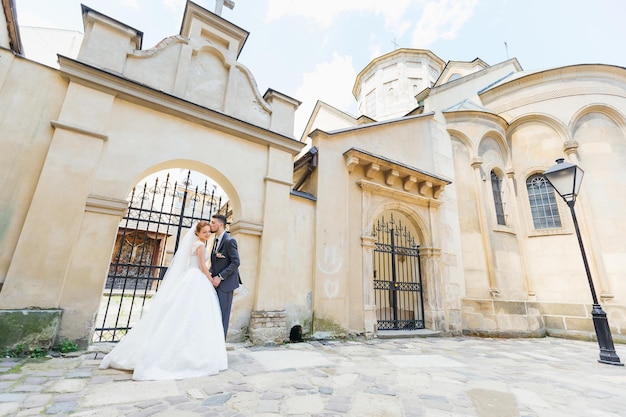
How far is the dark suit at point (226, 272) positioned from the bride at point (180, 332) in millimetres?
249

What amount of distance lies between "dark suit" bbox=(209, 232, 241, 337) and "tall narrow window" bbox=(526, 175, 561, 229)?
400 inches

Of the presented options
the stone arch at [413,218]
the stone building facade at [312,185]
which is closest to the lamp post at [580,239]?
the stone building facade at [312,185]

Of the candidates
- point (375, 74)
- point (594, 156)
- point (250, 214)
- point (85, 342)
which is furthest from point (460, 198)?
point (375, 74)

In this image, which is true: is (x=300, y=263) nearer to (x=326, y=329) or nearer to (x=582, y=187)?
(x=326, y=329)

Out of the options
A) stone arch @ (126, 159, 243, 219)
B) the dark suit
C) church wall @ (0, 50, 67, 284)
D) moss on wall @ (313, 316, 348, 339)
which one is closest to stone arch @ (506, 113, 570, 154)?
moss on wall @ (313, 316, 348, 339)

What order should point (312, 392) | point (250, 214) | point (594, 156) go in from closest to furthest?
point (312, 392), point (250, 214), point (594, 156)

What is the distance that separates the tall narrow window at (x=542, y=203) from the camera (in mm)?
9070

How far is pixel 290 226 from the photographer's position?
5918 millimetres

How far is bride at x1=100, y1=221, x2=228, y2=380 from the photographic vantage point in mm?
2904

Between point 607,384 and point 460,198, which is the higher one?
point 460,198

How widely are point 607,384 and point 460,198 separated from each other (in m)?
6.07

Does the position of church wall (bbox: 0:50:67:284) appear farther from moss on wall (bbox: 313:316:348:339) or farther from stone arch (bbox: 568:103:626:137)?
stone arch (bbox: 568:103:626:137)

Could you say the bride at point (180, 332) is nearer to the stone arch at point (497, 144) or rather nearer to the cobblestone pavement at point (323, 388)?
the cobblestone pavement at point (323, 388)

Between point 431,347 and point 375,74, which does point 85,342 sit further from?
point 375,74
